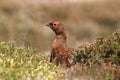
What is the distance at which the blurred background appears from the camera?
34.2m

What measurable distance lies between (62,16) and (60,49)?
21300 mm

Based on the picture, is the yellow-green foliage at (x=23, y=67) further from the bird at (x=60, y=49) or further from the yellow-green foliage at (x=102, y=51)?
the yellow-green foliage at (x=102, y=51)

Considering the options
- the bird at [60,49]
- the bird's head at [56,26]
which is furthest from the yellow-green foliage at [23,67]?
the bird's head at [56,26]

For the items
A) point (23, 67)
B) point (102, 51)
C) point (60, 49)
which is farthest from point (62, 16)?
point (23, 67)

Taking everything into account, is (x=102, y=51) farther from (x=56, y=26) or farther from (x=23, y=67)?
(x=23, y=67)

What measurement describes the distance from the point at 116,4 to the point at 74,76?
90.3 feet

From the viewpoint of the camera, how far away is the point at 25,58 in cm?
1417

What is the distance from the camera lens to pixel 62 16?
1454 inches

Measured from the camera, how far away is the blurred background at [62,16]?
Answer: 34.2 meters

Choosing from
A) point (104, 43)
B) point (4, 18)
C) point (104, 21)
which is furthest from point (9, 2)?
point (104, 43)

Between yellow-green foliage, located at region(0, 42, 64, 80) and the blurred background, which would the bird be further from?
the blurred background

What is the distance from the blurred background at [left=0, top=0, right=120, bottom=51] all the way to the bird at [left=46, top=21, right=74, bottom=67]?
16802 millimetres

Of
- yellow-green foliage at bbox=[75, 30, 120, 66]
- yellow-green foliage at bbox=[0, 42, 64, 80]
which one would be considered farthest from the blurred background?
yellow-green foliage at bbox=[0, 42, 64, 80]

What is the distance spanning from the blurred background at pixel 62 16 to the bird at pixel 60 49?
16.8 meters
